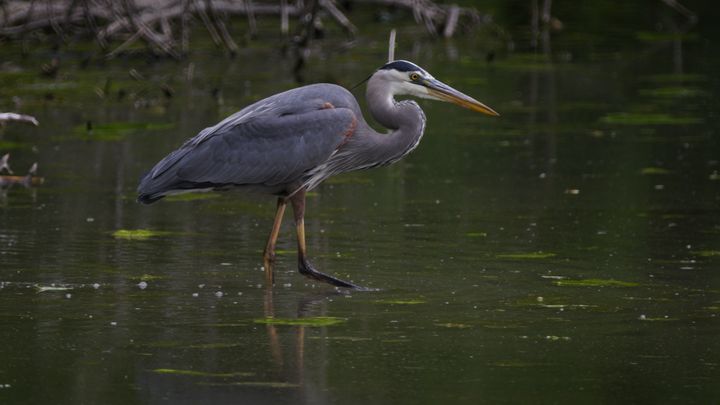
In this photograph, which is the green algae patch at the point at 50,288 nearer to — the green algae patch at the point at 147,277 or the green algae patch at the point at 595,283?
the green algae patch at the point at 147,277

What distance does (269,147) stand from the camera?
9.67 meters

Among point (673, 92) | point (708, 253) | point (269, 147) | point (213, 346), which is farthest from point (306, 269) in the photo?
point (673, 92)

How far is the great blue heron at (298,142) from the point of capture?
958 centimetres

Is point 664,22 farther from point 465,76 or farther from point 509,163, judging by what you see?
point 509,163

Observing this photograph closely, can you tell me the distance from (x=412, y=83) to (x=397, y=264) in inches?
42.5

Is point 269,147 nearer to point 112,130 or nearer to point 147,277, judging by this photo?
point 147,277

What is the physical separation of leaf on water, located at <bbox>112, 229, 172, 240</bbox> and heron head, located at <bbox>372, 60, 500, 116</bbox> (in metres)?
1.97

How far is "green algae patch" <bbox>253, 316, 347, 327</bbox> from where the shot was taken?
8016 mm

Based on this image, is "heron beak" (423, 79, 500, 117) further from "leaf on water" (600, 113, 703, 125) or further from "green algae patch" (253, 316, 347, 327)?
"leaf on water" (600, 113, 703, 125)

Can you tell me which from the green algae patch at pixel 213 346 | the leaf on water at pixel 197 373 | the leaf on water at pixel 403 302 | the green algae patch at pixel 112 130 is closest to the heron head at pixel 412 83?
the leaf on water at pixel 403 302

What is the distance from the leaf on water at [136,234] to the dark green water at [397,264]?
0.23ft

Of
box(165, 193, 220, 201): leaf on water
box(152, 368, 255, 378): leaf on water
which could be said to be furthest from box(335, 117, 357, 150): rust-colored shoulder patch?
box(165, 193, 220, 201): leaf on water

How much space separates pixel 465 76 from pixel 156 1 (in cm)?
452

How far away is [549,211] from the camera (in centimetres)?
1175
